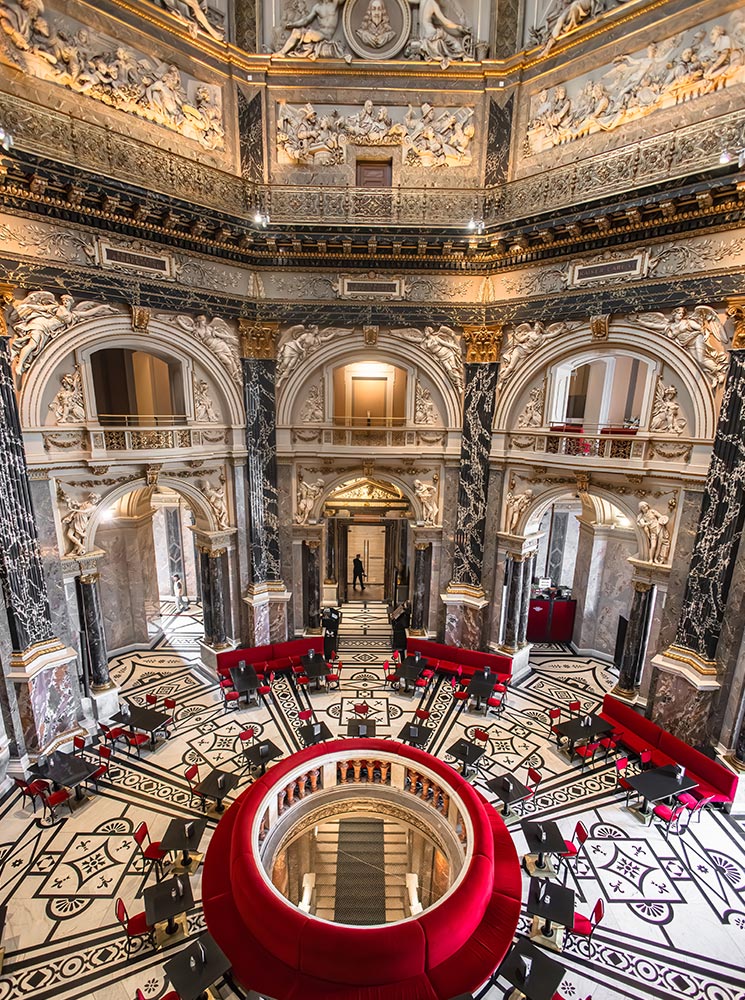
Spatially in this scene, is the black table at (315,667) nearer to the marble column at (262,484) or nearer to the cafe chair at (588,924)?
the marble column at (262,484)

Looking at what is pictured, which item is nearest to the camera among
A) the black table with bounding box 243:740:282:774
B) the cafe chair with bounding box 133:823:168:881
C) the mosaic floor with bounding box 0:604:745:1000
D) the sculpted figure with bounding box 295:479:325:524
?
the mosaic floor with bounding box 0:604:745:1000

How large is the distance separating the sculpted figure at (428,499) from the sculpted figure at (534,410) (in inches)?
120

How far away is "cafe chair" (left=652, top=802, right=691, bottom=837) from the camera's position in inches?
337

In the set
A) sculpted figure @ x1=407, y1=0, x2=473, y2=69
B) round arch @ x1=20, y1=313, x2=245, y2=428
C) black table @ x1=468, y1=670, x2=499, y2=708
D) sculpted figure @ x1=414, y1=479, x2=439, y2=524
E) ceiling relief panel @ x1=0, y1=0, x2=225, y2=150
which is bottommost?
black table @ x1=468, y1=670, x2=499, y2=708

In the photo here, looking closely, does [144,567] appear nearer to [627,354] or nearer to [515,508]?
[515,508]

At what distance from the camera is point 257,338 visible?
12.2m

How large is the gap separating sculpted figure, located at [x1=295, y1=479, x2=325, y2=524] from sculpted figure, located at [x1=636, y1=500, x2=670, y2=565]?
8018 mm

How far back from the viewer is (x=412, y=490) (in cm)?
1362

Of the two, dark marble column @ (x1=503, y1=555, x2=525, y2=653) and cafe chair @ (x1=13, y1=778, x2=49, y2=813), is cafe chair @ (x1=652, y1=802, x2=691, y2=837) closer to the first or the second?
dark marble column @ (x1=503, y1=555, x2=525, y2=653)

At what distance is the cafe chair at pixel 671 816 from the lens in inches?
337

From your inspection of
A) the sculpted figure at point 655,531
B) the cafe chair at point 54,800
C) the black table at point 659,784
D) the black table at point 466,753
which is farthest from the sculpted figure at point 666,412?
the cafe chair at point 54,800

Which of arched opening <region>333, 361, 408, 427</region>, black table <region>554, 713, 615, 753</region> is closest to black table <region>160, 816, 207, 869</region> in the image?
black table <region>554, 713, 615, 753</region>

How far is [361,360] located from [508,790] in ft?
34.0

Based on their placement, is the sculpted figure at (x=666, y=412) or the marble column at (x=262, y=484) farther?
the marble column at (x=262, y=484)
